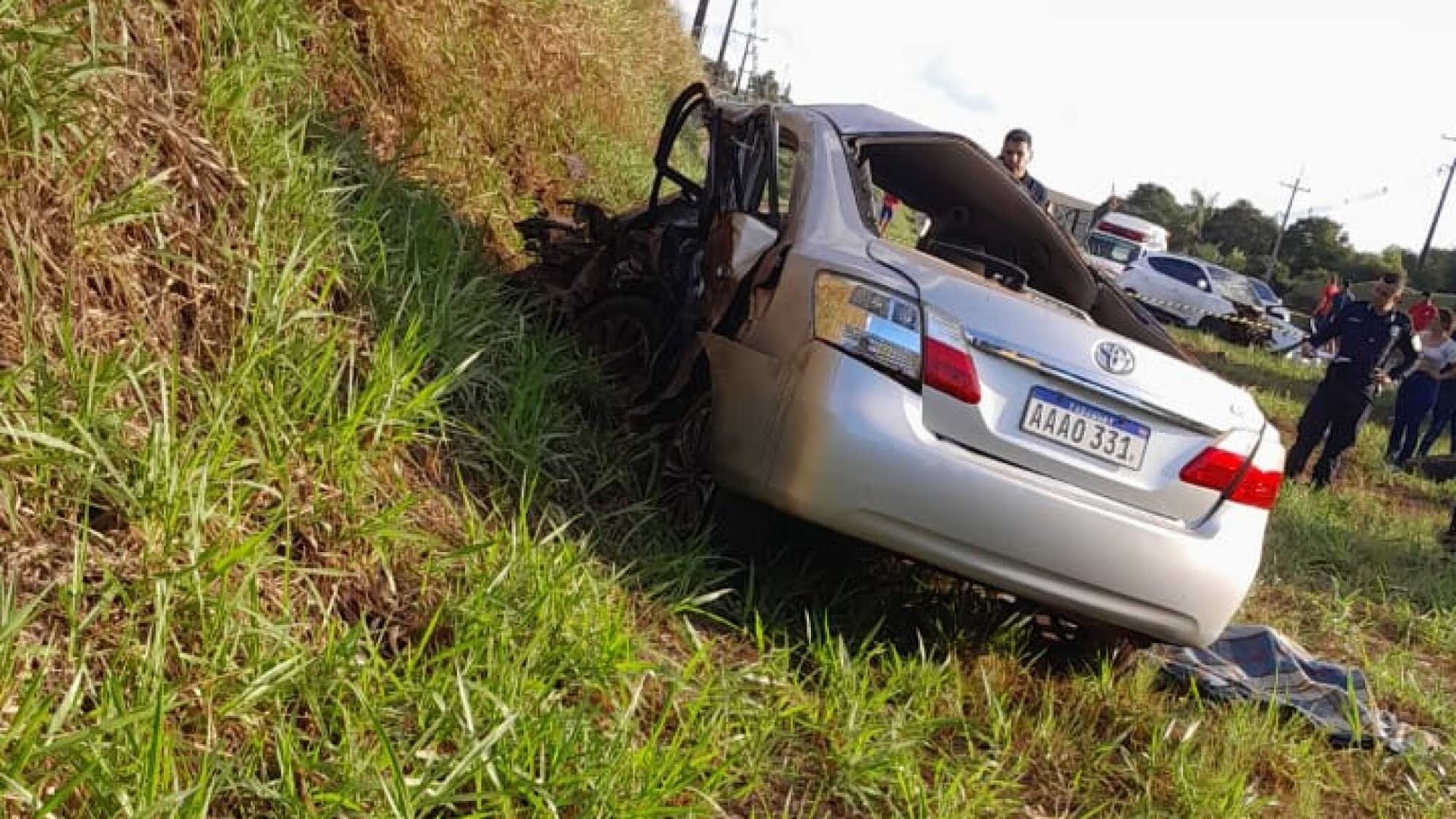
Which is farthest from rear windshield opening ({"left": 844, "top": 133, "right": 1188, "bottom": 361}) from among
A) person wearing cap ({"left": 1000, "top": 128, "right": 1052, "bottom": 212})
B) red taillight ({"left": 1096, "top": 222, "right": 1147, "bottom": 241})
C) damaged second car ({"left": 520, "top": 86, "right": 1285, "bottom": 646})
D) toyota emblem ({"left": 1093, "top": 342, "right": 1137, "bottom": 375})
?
red taillight ({"left": 1096, "top": 222, "right": 1147, "bottom": 241})

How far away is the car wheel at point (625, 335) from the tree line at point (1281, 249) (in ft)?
166

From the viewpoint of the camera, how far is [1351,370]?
8.31 metres

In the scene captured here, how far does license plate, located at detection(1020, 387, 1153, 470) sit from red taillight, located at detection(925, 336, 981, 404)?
0.53 feet

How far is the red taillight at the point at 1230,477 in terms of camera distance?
3.00 m

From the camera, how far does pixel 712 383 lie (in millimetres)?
3250

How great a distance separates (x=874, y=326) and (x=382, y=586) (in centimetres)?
137

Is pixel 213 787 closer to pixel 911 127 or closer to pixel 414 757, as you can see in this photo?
pixel 414 757

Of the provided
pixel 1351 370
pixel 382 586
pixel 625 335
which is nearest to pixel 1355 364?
pixel 1351 370

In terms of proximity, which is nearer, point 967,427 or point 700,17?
point 967,427

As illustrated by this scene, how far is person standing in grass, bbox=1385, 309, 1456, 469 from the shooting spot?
10.6 m

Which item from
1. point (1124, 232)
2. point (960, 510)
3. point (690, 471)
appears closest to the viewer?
point (960, 510)

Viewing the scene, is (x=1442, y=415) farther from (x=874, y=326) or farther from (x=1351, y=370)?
(x=874, y=326)

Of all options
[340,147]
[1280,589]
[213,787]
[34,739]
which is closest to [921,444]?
[213,787]

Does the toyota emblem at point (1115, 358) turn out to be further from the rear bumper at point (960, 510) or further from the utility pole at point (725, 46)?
the utility pole at point (725, 46)
